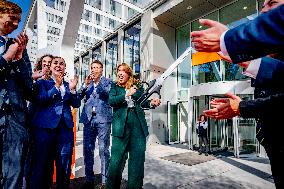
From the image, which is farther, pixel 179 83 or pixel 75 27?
pixel 179 83

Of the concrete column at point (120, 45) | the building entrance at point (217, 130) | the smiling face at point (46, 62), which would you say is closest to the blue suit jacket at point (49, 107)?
the smiling face at point (46, 62)

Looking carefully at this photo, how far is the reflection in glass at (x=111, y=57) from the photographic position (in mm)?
15106

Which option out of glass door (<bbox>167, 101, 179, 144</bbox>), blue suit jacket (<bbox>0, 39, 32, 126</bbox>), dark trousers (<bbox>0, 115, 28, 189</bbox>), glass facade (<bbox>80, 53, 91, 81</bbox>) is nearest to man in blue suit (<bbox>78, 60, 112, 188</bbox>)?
blue suit jacket (<bbox>0, 39, 32, 126</bbox>)

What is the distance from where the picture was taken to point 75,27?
4.37 metres

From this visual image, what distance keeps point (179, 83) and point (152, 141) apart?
3.40m

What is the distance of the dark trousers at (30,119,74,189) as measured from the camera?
2.74 meters

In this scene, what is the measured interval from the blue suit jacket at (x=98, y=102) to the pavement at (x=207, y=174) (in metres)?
1.17

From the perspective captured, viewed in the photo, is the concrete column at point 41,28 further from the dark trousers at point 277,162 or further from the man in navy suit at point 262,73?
the dark trousers at point 277,162

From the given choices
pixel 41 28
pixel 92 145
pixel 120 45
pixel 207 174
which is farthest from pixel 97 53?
pixel 92 145

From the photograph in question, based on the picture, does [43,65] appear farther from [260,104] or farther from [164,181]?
[164,181]

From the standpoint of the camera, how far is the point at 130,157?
2.96 m

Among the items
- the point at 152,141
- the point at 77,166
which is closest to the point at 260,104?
the point at 77,166

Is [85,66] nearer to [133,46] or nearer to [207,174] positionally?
[133,46]

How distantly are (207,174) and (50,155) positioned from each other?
3829 millimetres
